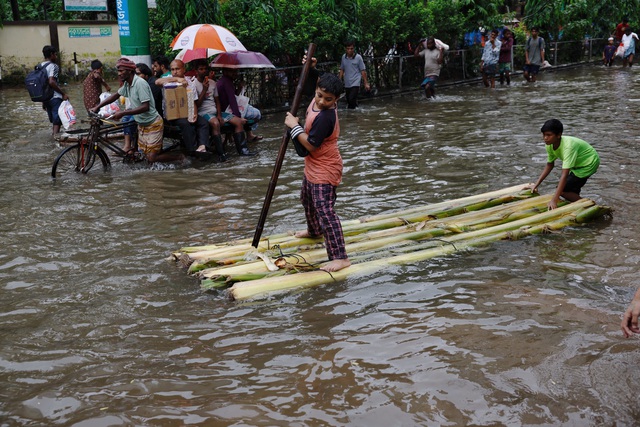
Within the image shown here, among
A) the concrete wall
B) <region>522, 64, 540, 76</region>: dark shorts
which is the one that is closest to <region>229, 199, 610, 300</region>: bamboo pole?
<region>522, 64, 540, 76</region>: dark shorts

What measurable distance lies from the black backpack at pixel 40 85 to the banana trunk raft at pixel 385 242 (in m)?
7.52

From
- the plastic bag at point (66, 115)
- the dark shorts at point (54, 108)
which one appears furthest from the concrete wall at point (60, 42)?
the plastic bag at point (66, 115)

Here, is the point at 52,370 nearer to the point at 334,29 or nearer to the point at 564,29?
the point at 334,29

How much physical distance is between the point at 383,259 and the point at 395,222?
939 mm

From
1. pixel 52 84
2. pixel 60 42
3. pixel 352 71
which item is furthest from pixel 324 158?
pixel 60 42

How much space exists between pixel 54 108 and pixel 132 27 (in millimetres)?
2153

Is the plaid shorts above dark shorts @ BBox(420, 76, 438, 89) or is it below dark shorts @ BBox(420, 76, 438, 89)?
below

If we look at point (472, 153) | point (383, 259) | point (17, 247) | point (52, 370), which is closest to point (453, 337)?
point (383, 259)

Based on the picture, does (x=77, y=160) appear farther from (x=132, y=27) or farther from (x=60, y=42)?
(x=60, y=42)

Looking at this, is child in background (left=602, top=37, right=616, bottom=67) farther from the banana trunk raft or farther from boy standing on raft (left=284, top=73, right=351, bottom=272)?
boy standing on raft (left=284, top=73, right=351, bottom=272)

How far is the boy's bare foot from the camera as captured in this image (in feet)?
20.2

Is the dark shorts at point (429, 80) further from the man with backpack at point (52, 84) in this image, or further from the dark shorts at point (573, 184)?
the dark shorts at point (573, 184)

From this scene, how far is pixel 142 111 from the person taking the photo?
1059 cm

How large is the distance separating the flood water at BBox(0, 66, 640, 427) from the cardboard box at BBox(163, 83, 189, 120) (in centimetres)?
142
